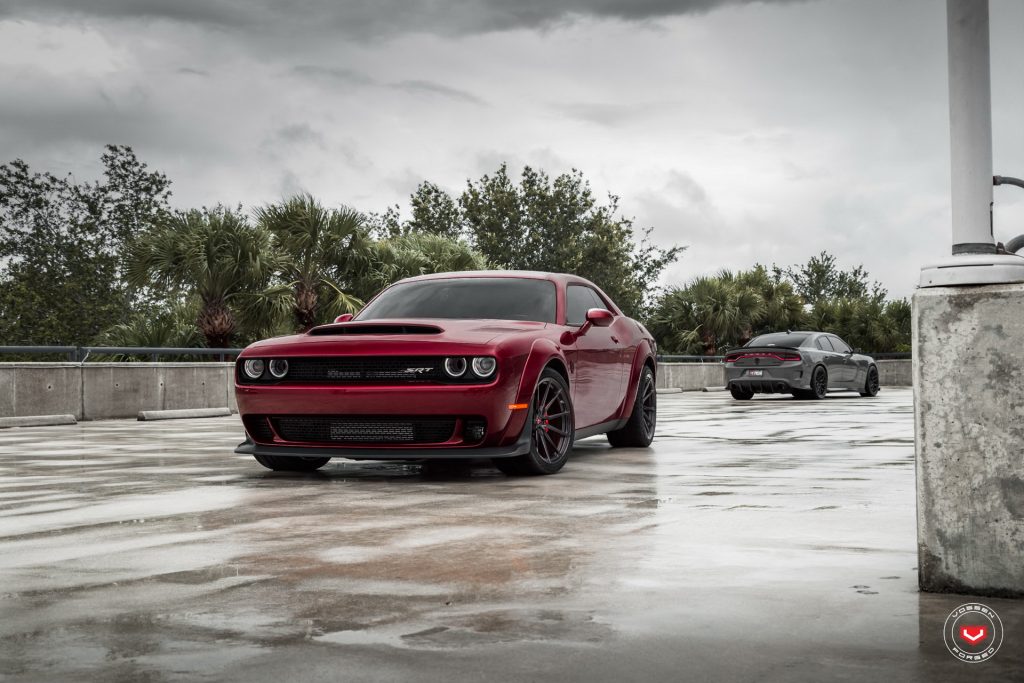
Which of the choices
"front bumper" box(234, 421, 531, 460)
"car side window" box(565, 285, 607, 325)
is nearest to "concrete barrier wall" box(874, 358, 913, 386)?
"car side window" box(565, 285, 607, 325)

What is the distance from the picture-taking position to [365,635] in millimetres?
3516

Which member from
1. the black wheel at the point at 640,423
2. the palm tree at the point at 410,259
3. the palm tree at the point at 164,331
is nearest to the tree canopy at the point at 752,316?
the palm tree at the point at 410,259

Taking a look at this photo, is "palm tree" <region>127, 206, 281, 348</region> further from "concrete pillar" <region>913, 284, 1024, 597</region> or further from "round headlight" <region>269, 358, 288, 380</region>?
"concrete pillar" <region>913, 284, 1024, 597</region>

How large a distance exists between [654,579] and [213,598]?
152 centimetres

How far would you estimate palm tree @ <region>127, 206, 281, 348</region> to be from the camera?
20.7 metres

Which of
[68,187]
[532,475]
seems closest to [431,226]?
[68,187]

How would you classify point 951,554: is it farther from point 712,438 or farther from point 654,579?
point 712,438

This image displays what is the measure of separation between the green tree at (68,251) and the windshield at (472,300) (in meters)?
38.1

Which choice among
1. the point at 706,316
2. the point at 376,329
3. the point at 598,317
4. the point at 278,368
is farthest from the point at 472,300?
the point at 706,316

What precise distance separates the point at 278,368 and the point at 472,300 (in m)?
1.78

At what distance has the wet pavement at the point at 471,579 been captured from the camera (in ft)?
10.6

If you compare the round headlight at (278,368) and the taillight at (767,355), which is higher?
the taillight at (767,355)

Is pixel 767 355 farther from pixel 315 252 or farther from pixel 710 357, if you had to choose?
pixel 710 357

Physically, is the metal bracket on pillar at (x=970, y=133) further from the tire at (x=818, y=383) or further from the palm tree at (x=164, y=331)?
the tire at (x=818, y=383)
